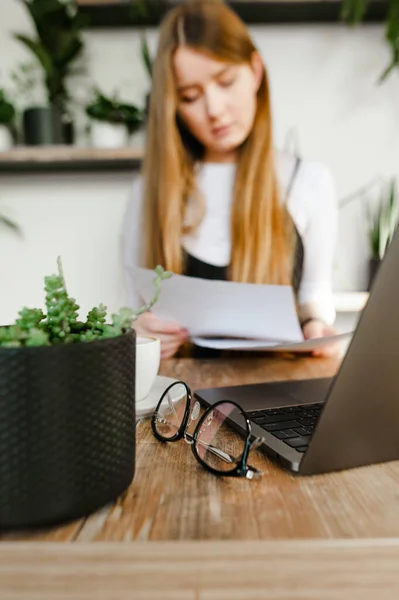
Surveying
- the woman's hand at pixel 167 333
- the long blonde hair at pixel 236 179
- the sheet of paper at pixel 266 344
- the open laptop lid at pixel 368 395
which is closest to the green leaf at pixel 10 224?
the long blonde hair at pixel 236 179

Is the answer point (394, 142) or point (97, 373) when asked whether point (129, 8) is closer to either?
point (394, 142)

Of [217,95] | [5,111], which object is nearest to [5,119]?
[5,111]

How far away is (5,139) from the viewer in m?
1.60

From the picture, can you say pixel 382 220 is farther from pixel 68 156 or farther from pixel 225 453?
pixel 225 453

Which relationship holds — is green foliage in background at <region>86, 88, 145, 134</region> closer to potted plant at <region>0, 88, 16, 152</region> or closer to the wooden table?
potted plant at <region>0, 88, 16, 152</region>

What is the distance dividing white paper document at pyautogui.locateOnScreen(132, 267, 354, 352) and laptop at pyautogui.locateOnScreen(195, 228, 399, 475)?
34 cm

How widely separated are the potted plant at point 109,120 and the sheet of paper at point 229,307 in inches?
31.7

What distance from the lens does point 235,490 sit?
0.32 m

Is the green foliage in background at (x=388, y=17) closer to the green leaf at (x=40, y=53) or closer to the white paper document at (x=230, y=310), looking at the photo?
the green leaf at (x=40, y=53)

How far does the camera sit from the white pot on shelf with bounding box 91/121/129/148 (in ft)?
5.16

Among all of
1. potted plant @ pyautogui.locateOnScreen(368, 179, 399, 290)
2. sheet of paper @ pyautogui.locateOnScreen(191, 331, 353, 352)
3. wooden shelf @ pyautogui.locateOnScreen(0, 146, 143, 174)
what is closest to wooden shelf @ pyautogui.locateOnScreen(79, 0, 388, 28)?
wooden shelf @ pyautogui.locateOnScreen(0, 146, 143, 174)

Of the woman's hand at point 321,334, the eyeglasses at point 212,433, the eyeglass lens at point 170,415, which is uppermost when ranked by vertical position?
the eyeglasses at point 212,433

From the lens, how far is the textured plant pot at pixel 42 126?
1558mm

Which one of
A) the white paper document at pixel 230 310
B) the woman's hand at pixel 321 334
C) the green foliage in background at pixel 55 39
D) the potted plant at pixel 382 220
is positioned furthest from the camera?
the potted plant at pixel 382 220
